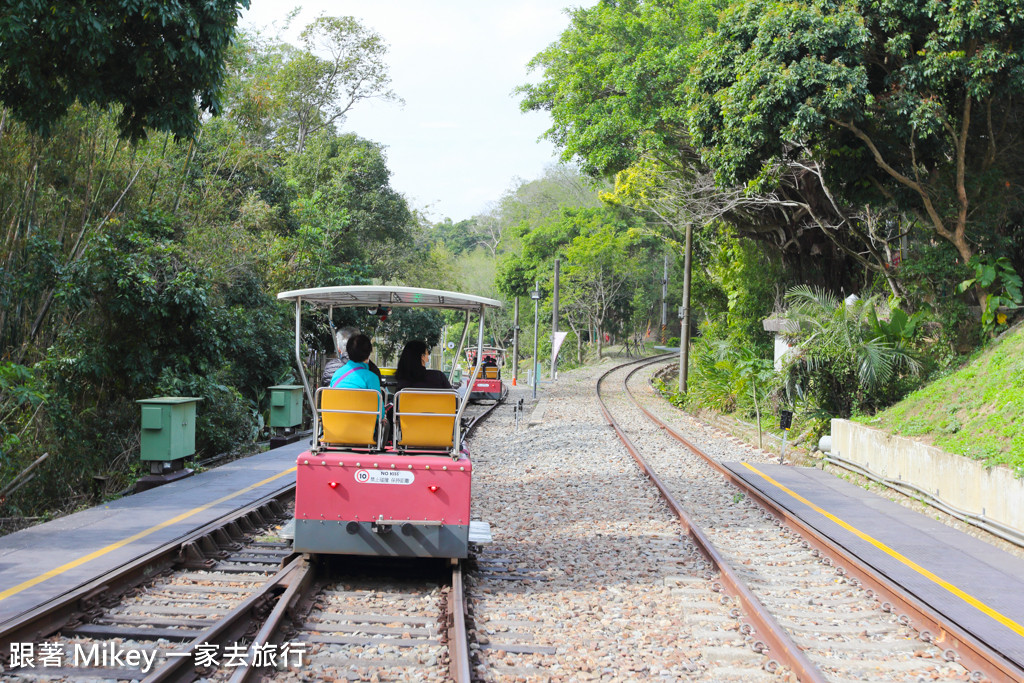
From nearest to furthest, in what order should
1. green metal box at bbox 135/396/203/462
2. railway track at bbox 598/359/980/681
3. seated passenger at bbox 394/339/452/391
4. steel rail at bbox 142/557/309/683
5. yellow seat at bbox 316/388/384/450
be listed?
steel rail at bbox 142/557/309/683
railway track at bbox 598/359/980/681
yellow seat at bbox 316/388/384/450
seated passenger at bbox 394/339/452/391
green metal box at bbox 135/396/203/462

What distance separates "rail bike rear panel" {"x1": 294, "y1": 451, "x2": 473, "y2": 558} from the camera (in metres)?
6.84

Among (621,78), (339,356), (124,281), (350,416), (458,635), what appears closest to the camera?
(458,635)

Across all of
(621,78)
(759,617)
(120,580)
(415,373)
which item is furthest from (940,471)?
(621,78)

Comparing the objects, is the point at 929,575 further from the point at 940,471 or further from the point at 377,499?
the point at 377,499

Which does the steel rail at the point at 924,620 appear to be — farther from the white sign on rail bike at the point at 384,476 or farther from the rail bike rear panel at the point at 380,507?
the white sign on rail bike at the point at 384,476

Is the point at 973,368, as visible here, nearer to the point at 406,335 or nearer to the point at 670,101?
the point at 670,101

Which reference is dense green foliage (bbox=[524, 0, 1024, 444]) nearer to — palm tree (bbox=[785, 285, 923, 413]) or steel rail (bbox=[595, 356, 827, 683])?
palm tree (bbox=[785, 285, 923, 413])

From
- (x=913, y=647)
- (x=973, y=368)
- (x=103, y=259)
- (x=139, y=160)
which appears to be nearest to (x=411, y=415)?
(x=913, y=647)

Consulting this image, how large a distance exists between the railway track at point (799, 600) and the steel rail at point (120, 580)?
15.4 ft

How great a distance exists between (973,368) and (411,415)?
9.93 m

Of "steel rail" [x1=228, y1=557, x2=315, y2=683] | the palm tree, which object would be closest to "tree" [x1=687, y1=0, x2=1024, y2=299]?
the palm tree

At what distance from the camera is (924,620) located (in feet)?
19.9

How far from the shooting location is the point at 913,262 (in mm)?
15617

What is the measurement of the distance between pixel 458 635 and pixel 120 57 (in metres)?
6.52
